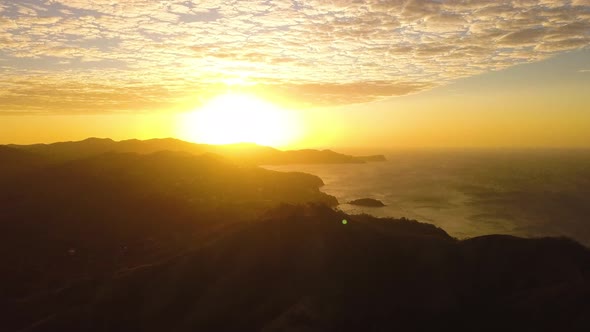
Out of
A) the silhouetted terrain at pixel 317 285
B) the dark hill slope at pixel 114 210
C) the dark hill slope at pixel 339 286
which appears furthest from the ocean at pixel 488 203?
the dark hill slope at pixel 339 286

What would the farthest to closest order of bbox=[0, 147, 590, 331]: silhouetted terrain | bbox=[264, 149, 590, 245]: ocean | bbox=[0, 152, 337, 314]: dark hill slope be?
bbox=[264, 149, 590, 245]: ocean, bbox=[0, 152, 337, 314]: dark hill slope, bbox=[0, 147, 590, 331]: silhouetted terrain

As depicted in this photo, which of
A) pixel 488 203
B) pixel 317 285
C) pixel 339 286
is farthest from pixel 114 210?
pixel 488 203

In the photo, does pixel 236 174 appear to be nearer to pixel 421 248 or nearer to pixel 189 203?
pixel 189 203

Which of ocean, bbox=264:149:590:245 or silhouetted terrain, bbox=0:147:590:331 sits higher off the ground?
silhouetted terrain, bbox=0:147:590:331

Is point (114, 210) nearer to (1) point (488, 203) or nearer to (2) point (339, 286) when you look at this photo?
(2) point (339, 286)

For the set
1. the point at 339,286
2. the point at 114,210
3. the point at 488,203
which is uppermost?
the point at 339,286

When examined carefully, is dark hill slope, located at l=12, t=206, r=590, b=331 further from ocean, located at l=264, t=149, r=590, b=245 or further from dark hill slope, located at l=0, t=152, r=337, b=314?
ocean, located at l=264, t=149, r=590, b=245

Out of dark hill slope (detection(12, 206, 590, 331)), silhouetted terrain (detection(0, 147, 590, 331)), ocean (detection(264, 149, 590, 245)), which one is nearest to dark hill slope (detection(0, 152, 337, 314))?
silhouetted terrain (detection(0, 147, 590, 331))

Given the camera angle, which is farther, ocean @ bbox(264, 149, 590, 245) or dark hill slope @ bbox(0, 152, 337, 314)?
ocean @ bbox(264, 149, 590, 245)

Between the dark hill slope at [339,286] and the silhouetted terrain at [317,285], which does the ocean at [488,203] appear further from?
the dark hill slope at [339,286]

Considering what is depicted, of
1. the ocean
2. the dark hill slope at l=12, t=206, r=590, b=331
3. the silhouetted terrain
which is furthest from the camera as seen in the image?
the ocean

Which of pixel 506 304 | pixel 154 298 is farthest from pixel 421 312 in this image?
pixel 154 298
